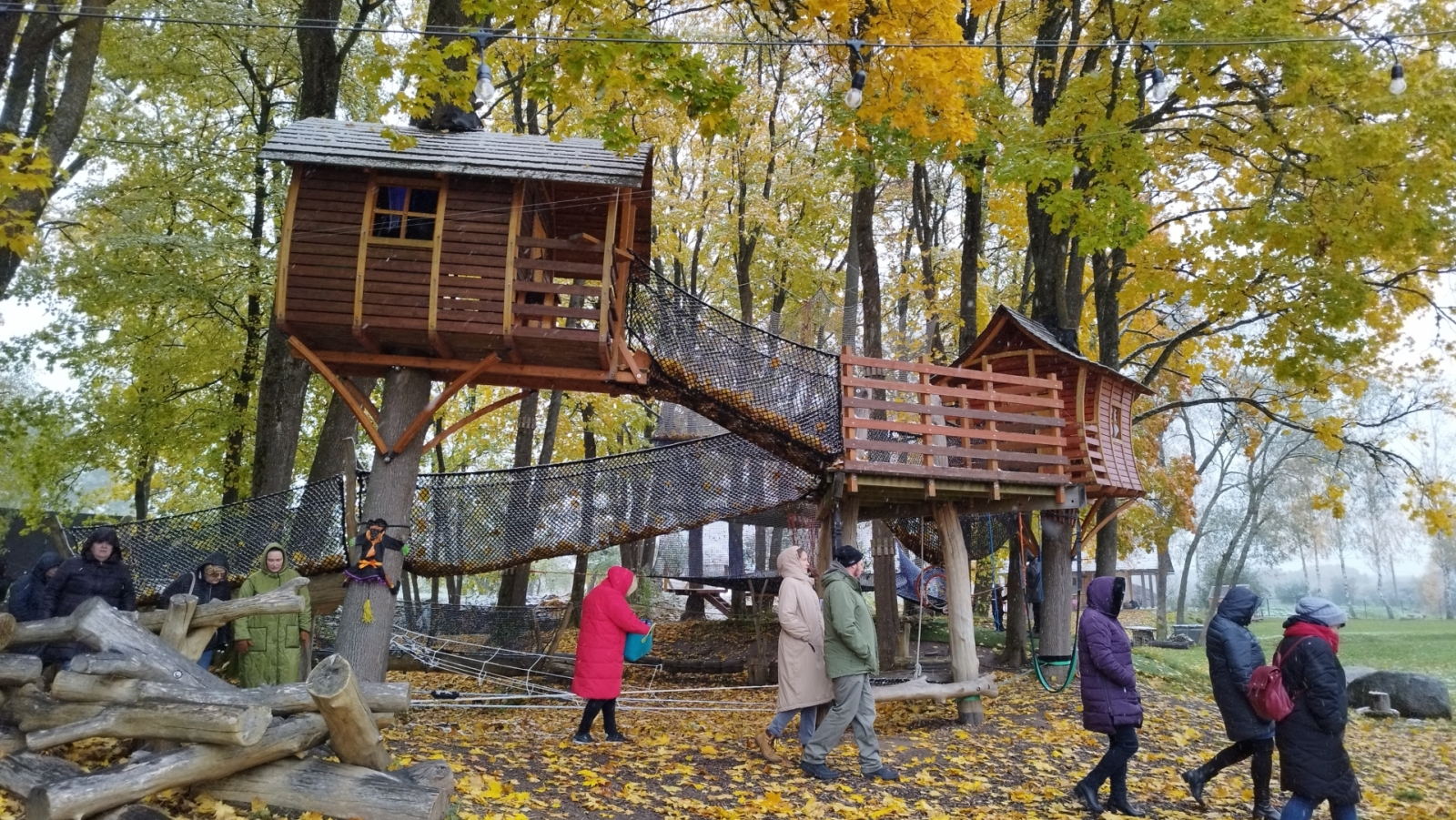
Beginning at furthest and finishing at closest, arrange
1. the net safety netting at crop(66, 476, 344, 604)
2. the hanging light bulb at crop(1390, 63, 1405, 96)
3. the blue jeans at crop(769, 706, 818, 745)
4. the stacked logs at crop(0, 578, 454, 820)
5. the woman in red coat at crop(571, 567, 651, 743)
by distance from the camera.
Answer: the net safety netting at crop(66, 476, 344, 604) → the hanging light bulb at crop(1390, 63, 1405, 96) → the woman in red coat at crop(571, 567, 651, 743) → the blue jeans at crop(769, 706, 818, 745) → the stacked logs at crop(0, 578, 454, 820)

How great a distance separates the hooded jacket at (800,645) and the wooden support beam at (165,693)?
3502 mm

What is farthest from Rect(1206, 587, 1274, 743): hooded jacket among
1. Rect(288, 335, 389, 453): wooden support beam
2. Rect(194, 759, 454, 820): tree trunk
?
Rect(288, 335, 389, 453): wooden support beam

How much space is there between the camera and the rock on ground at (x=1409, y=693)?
43.6ft

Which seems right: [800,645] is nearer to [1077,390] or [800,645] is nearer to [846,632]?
[846,632]

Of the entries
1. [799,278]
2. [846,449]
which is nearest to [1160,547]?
[799,278]

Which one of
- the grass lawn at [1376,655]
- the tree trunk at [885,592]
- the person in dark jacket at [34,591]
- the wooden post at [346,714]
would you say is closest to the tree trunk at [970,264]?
the tree trunk at [885,592]

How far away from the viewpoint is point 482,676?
11.6 meters

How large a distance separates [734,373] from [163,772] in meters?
6.53

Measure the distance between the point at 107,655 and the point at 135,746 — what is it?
96cm

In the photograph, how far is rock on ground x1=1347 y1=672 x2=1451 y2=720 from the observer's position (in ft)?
43.6

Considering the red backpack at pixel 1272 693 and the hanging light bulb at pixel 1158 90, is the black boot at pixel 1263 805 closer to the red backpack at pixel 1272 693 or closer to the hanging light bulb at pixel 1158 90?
the red backpack at pixel 1272 693

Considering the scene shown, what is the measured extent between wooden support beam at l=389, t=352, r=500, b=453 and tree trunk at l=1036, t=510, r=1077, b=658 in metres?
7.61

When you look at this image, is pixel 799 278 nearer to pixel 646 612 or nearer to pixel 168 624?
pixel 646 612

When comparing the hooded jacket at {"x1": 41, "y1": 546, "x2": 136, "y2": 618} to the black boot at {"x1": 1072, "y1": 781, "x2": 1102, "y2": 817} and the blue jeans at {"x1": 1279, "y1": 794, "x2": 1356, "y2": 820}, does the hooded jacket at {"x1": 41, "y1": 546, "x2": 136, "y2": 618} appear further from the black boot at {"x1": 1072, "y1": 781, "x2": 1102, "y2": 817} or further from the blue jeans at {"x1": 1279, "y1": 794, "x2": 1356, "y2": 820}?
the blue jeans at {"x1": 1279, "y1": 794, "x2": 1356, "y2": 820}
